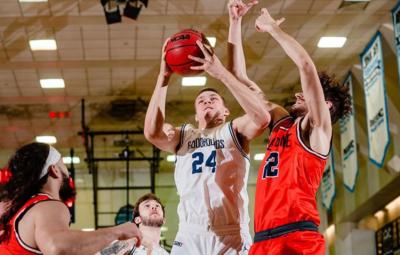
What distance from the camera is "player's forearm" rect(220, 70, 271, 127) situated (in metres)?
4.83

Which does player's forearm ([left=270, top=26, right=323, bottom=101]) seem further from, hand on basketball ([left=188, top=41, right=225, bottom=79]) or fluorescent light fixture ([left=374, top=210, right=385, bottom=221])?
fluorescent light fixture ([left=374, top=210, right=385, bottom=221])

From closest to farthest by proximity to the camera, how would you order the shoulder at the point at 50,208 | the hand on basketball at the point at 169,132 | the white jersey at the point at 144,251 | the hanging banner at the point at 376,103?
the shoulder at the point at 50,208 → the hand on basketball at the point at 169,132 → the white jersey at the point at 144,251 → the hanging banner at the point at 376,103

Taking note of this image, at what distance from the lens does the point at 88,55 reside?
1616cm

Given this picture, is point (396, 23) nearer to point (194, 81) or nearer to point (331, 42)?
point (331, 42)

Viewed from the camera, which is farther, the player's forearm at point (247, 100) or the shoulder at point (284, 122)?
the shoulder at point (284, 122)

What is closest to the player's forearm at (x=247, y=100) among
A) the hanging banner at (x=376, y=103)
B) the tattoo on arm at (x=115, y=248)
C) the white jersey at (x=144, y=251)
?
the tattoo on arm at (x=115, y=248)

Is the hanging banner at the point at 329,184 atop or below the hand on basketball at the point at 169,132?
below

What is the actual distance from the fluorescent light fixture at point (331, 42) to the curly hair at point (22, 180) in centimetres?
1263

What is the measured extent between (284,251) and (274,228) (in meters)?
0.18

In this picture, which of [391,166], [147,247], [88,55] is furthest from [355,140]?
[147,247]

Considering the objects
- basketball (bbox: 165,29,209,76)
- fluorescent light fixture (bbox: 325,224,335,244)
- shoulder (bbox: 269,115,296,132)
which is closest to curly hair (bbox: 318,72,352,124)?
shoulder (bbox: 269,115,296,132)

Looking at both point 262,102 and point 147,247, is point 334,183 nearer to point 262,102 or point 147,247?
point 147,247

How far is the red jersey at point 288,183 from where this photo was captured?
4.66m

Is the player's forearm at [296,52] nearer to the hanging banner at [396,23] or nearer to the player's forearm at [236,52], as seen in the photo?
the player's forearm at [236,52]
